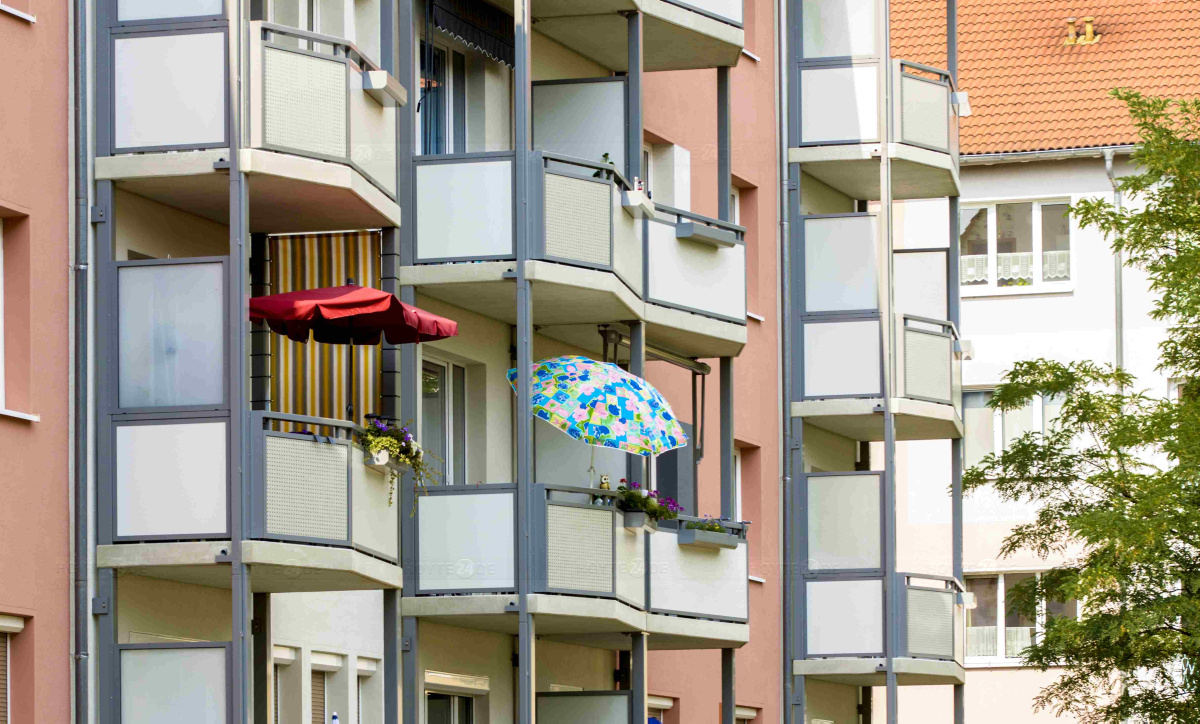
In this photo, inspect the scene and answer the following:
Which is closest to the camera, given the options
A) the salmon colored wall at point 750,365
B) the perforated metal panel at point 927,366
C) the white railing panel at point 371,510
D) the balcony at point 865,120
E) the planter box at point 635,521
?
the white railing panel at point 371,510

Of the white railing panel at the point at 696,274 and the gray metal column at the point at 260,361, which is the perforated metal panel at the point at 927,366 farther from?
the gray metal column at the point at 260,361

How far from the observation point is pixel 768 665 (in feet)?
106

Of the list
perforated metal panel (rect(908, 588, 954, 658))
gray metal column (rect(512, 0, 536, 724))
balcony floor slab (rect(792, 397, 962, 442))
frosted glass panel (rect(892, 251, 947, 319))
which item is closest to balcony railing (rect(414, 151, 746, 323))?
gray metal column (rect(512, 0, 536, 724))

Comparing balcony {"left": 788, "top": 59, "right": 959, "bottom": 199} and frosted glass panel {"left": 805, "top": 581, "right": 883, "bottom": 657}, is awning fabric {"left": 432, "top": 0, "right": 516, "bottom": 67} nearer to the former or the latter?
balcony {"left": 788, "top": 59, "right": 959, "bottom": 199}

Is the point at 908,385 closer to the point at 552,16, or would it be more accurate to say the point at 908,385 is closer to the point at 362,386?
the point at 552,16

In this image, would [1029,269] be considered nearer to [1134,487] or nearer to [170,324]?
[1134,487]

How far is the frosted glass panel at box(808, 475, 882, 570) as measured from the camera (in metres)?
32.0

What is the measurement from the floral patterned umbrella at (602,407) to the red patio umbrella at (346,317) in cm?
238

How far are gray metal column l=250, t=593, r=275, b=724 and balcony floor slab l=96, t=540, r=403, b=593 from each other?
24 cm

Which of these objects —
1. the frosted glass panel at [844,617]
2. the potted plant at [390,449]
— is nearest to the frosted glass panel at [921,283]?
the frosted glass panel at [844,617]

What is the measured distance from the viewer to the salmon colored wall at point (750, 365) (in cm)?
3069

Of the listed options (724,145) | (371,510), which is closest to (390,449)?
(371,510)

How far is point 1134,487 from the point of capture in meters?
30.3

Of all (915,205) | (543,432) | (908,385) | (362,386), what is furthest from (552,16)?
(915,205)
